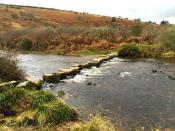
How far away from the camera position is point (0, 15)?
103375 mm

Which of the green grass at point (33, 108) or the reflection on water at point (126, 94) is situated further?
the reflection on water at point (126, 94)

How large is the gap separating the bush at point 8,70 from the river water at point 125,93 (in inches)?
94.9

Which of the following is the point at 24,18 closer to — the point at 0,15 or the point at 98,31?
the point at 0,15

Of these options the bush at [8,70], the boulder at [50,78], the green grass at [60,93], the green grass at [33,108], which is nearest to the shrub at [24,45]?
the boulder at [50,78]

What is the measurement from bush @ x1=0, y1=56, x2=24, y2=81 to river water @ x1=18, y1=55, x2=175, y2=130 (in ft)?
7.91

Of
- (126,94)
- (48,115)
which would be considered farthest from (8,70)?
(48,115)

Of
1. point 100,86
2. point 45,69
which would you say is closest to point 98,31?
point 45,69

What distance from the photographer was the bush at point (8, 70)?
23688 millimetres

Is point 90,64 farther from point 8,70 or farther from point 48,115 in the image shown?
point 48,115

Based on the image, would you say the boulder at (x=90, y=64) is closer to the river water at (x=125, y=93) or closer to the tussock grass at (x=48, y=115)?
the river water at (x=125, y=93)

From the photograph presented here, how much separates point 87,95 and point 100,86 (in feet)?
9.78

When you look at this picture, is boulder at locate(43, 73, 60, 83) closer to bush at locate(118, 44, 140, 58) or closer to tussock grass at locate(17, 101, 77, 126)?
tussock grass at locate(17, 101, 77, 126)

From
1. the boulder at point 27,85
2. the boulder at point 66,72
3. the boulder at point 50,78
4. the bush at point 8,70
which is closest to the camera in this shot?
the boulder at point 27,85

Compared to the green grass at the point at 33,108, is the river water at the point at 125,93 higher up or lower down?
lower down
